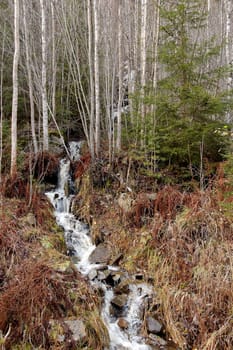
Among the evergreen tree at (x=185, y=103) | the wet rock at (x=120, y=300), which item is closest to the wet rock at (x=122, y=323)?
the wet rock at (x=120, y=300)

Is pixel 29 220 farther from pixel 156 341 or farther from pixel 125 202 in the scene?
pixel 156 341

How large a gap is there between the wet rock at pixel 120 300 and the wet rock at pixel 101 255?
0.92m

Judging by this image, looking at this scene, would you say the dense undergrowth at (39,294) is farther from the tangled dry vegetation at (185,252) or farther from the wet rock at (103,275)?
the tangled dry vegetation at (185,252)

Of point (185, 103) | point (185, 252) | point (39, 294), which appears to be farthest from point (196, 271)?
point (185, 103)

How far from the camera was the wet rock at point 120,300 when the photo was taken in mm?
4480

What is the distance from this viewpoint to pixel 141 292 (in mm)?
4641

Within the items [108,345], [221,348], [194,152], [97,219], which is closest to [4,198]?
[97,219]

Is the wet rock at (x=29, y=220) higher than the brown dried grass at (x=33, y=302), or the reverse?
the wet rock at (x=29, y=220)

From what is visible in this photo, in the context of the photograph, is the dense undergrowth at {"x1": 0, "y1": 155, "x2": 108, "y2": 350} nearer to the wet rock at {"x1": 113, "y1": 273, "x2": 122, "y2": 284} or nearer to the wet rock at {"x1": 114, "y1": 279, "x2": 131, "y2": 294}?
the wet rock at {"x1": 114, "y1": 279, "x2": 131, "y2": 294}

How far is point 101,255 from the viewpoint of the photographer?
561 cm

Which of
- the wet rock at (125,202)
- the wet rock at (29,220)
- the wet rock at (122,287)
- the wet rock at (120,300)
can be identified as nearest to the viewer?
the wet rock at (120,300)

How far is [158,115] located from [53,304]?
4.60m

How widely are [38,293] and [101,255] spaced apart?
206 centimetres

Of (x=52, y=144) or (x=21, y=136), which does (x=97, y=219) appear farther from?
(x=21, y=136)
